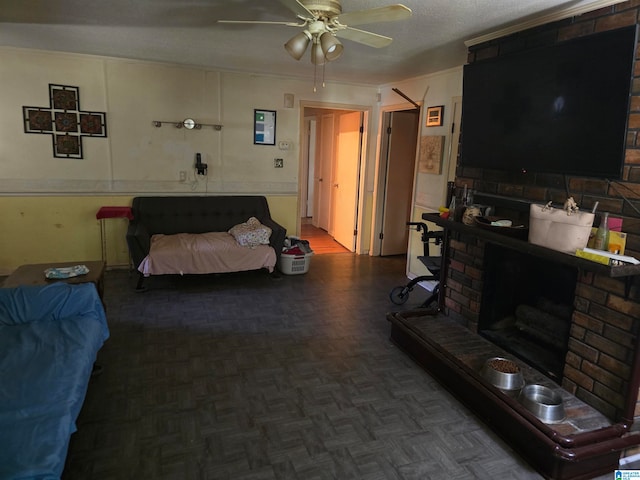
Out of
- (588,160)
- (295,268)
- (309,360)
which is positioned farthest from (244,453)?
(295,268)

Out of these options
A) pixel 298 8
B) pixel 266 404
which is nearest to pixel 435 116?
pixel 298 8

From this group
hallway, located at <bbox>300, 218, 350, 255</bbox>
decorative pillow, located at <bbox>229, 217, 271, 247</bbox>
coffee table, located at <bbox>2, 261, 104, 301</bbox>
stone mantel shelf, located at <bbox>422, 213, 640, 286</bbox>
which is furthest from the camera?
hallway, located at <bbox>300, 218, 350, 255</bbox>

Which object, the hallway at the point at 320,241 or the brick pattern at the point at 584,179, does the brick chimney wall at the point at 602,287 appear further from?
the hallway at the point at 320,241

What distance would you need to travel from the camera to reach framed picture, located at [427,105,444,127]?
437 cm

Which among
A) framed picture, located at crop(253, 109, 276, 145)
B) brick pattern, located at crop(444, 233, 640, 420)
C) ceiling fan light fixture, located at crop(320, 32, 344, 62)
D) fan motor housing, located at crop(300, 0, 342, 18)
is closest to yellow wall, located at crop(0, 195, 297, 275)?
framed picture, located at crop(253, 109, 276, 145)

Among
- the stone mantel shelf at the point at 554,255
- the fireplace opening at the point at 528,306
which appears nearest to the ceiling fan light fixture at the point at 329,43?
the stone mantel shelf at the point at 554,255

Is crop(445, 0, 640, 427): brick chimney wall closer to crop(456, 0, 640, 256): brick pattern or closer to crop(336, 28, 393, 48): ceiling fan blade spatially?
crop(456, 0, 640, 256): brick pattern

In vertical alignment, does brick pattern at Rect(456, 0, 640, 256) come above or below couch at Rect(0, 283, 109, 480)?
above

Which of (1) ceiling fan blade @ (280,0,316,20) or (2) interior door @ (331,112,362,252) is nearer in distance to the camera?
(1) ceiling fan blade @ (280,0,316,20)

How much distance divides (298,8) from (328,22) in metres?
0.25

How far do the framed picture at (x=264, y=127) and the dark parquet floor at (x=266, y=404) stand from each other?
7.07ft

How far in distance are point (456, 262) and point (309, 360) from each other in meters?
1.35

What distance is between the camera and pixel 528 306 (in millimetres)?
3049

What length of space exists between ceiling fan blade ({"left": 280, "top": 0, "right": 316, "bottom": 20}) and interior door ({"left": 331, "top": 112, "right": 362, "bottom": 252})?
358cm
